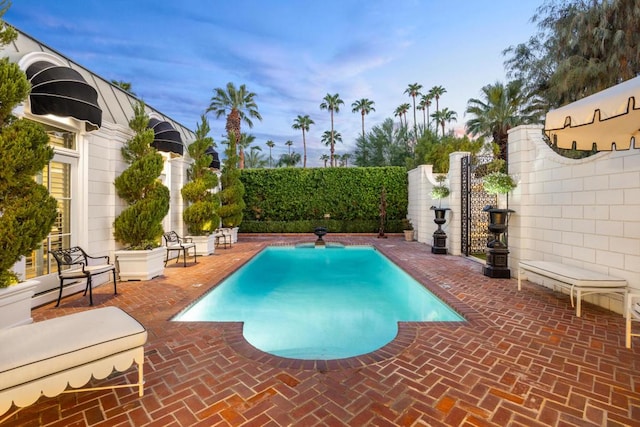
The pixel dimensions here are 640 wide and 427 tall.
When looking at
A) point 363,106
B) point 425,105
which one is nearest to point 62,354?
point 363,106

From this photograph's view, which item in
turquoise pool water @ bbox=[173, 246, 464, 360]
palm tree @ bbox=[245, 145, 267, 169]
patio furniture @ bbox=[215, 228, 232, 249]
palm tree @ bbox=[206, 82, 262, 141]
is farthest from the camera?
palm tree @ bbox=[245, 145, 267, 169]

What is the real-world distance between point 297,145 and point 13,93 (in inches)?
2123

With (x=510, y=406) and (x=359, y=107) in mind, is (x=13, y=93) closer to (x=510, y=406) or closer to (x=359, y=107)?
(x=510, y=406)

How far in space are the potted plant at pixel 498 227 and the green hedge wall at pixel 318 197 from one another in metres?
9.42

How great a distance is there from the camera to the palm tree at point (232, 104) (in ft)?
77.2

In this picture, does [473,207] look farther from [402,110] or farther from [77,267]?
[402,110]

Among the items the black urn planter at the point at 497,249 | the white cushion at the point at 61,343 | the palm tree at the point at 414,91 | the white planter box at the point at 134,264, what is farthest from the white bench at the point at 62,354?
the palm tree at the point at 414,91

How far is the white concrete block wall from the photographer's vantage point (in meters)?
4.26

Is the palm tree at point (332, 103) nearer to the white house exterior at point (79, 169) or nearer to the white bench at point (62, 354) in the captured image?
the white house exterior at point (79, 169)

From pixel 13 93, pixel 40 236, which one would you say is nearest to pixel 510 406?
pixel 40 236

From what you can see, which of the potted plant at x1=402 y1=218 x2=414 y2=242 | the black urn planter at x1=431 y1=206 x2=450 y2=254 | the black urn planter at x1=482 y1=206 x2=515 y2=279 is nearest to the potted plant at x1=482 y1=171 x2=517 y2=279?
the black urn planter at x1=482 y1=206 x2=515 y2=279

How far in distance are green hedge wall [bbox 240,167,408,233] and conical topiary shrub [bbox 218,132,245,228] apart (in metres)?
2.87

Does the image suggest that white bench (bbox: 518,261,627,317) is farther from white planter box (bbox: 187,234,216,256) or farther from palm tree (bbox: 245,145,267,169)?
palm tree (bbox: 245,145,267,169)

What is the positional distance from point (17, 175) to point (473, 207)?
10.6 metres
